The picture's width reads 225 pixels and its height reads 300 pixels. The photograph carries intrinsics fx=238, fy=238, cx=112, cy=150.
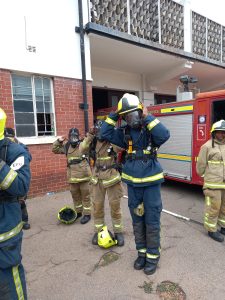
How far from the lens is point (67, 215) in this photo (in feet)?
13.8

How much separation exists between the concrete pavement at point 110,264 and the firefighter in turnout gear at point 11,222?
2.90ft

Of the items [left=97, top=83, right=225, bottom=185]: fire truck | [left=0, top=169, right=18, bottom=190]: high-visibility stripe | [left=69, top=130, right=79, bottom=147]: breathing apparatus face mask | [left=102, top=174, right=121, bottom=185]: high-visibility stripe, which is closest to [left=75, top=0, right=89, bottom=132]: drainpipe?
[left=97, top=83, right=225, bottom=185]: fire truck

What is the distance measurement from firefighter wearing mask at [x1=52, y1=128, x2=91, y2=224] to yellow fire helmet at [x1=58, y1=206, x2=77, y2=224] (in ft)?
0.08

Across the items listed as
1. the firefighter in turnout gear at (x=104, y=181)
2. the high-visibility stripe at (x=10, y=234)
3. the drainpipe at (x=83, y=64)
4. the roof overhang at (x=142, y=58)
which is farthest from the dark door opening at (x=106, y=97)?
the high-visibility stripe at (x=10, y=234)

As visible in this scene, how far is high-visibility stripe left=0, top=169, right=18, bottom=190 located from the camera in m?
1.52

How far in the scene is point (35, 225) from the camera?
165 inches

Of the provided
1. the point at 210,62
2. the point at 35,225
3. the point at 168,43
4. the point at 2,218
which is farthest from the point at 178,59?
the point at 2,218

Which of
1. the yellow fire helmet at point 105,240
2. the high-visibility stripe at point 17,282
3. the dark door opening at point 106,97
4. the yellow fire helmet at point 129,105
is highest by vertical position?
the dark door opening at point 106,97

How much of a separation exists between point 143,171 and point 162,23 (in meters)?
6.94

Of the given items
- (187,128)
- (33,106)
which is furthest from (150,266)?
(33,106)

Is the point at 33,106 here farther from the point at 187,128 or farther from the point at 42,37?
the point at 187,128

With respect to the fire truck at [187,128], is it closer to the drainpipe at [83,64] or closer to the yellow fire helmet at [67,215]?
the drainpipe at [83,64]

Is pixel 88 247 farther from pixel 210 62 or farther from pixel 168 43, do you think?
pixel 210 62

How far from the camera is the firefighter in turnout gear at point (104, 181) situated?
3.33 metres
